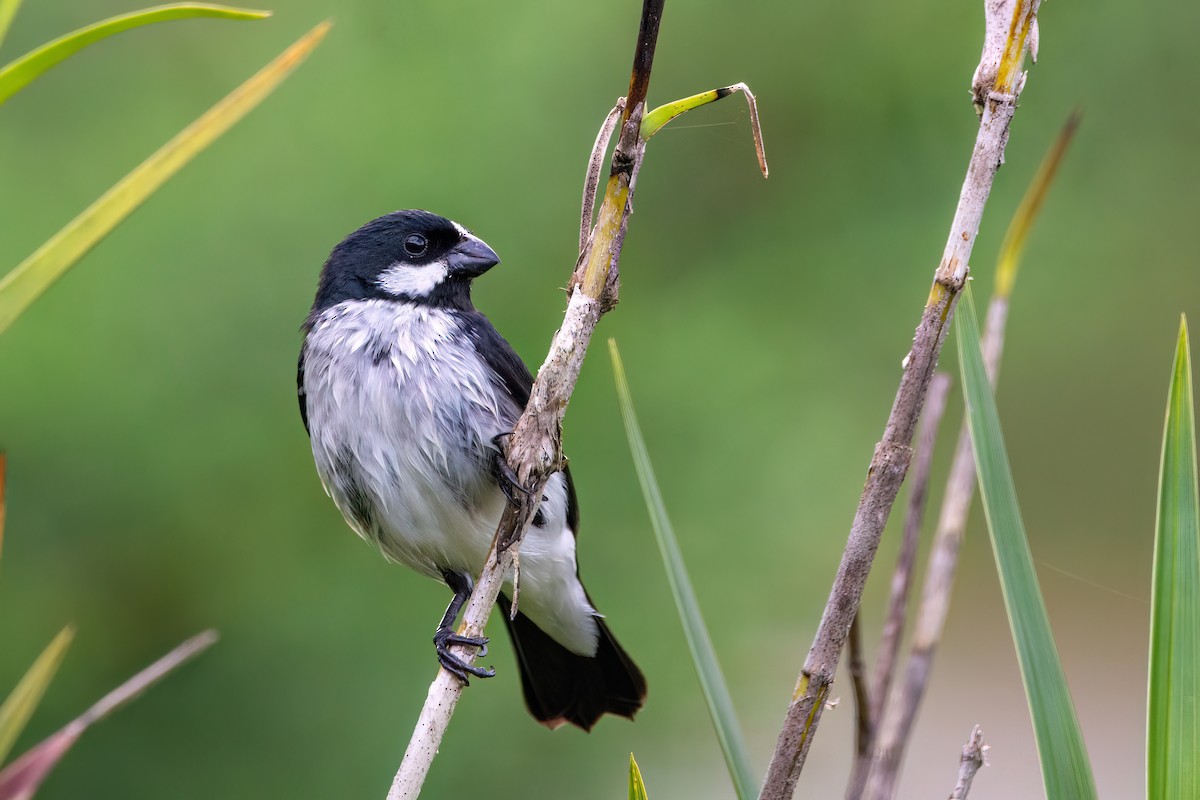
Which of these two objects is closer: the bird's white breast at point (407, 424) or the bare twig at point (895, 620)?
the bare twig at point (895, 620)

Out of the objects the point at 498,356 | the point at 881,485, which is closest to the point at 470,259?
the point at 498,356

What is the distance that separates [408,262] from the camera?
12.0ft

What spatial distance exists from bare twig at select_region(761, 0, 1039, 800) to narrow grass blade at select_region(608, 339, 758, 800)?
159 millimetres

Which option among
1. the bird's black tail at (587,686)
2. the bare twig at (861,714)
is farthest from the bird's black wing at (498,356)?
the bare twig at (861,714)

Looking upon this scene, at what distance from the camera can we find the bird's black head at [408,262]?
3.60 meters

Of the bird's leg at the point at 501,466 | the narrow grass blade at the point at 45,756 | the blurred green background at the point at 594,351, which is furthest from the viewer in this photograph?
the blurred green background at the point at 594,351

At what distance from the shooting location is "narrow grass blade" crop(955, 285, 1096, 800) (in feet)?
4.67

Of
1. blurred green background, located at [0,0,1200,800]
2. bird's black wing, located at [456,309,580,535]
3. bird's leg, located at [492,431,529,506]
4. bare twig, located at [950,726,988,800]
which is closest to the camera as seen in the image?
bare twig, located at [950,726,988,800]

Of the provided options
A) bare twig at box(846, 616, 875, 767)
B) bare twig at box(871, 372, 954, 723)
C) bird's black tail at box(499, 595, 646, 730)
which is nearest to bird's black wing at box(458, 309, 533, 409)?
bird's black tail at box(499, 595, 646, 730)

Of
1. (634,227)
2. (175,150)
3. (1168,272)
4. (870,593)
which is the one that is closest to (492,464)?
(175,150)

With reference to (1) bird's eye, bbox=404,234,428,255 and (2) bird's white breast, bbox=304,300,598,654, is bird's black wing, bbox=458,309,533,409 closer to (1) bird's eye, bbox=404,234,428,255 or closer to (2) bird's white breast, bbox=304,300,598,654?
(2) bird's white breast, bbox=304,300,598,654

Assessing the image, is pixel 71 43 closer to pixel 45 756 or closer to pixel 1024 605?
pixel 45 756

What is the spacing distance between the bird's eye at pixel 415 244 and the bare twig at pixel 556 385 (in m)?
1.65

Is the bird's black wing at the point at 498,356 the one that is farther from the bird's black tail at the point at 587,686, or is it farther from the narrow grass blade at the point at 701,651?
the narrow grass blade at the point at 701,651
